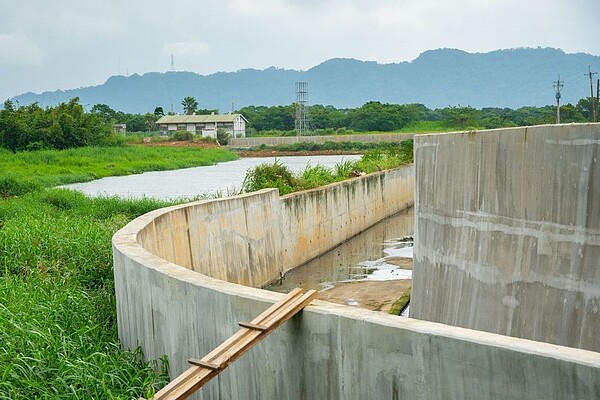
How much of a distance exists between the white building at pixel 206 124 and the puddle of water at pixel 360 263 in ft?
233

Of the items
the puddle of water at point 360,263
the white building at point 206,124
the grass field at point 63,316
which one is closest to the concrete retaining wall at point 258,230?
the puddle of water at point 360,263

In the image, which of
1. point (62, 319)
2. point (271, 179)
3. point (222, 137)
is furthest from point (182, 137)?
point (62, 319)

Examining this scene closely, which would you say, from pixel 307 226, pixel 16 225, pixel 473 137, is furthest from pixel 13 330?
pixel 307 226

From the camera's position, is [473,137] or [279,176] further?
[279,176]

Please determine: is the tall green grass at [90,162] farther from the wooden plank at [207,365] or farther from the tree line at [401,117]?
the wooden plank at [207,365]

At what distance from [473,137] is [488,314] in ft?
7.07

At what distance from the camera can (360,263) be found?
18547 millimetres

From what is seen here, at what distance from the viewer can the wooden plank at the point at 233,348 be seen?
4.28m

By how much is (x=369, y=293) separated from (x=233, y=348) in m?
10.1

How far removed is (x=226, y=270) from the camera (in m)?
13.6

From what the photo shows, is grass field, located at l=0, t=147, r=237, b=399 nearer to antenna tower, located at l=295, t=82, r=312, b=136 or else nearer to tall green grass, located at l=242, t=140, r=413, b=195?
tall green grass, located at l=242, t=140, r=413, b=195

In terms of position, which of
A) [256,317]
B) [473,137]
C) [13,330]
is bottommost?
[13,330]

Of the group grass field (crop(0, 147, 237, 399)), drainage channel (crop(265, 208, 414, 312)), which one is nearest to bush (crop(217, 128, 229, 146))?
drainage channel (crop(265, 208, 414, 312))

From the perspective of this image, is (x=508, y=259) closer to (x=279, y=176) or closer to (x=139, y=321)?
(x=139, y=321)
